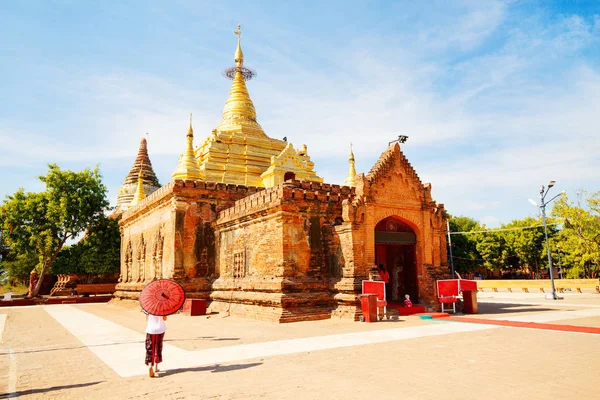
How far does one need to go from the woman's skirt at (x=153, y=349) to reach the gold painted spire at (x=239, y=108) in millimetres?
23542

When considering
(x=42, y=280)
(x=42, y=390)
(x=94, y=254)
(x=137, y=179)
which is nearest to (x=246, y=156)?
(x=94, y=254)

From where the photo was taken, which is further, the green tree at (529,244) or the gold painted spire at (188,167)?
the green tree at (529,244)

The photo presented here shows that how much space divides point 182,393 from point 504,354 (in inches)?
241

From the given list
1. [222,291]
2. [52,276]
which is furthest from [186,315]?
[52,276]

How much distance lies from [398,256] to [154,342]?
13.6m

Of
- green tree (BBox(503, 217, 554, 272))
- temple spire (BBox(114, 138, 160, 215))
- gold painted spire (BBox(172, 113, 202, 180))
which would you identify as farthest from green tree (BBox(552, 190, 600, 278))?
temple spire (BBox(114, 138, 160, 215))

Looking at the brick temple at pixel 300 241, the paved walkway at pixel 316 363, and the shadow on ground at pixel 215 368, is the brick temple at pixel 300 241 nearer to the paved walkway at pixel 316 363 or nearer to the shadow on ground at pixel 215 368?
the paved walkway at pixel 316 363

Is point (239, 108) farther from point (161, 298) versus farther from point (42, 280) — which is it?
point (161, 298)

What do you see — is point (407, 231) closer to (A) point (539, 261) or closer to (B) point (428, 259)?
(B) point (428, 259)

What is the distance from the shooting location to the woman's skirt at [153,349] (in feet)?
24.9

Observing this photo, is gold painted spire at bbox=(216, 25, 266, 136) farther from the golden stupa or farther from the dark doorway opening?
the dark doorway opening

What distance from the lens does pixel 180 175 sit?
2578 centimetres

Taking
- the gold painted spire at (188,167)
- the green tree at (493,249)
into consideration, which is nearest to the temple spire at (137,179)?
the gold painted spire at (188,167)

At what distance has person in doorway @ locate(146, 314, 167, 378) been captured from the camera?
7.59 m
